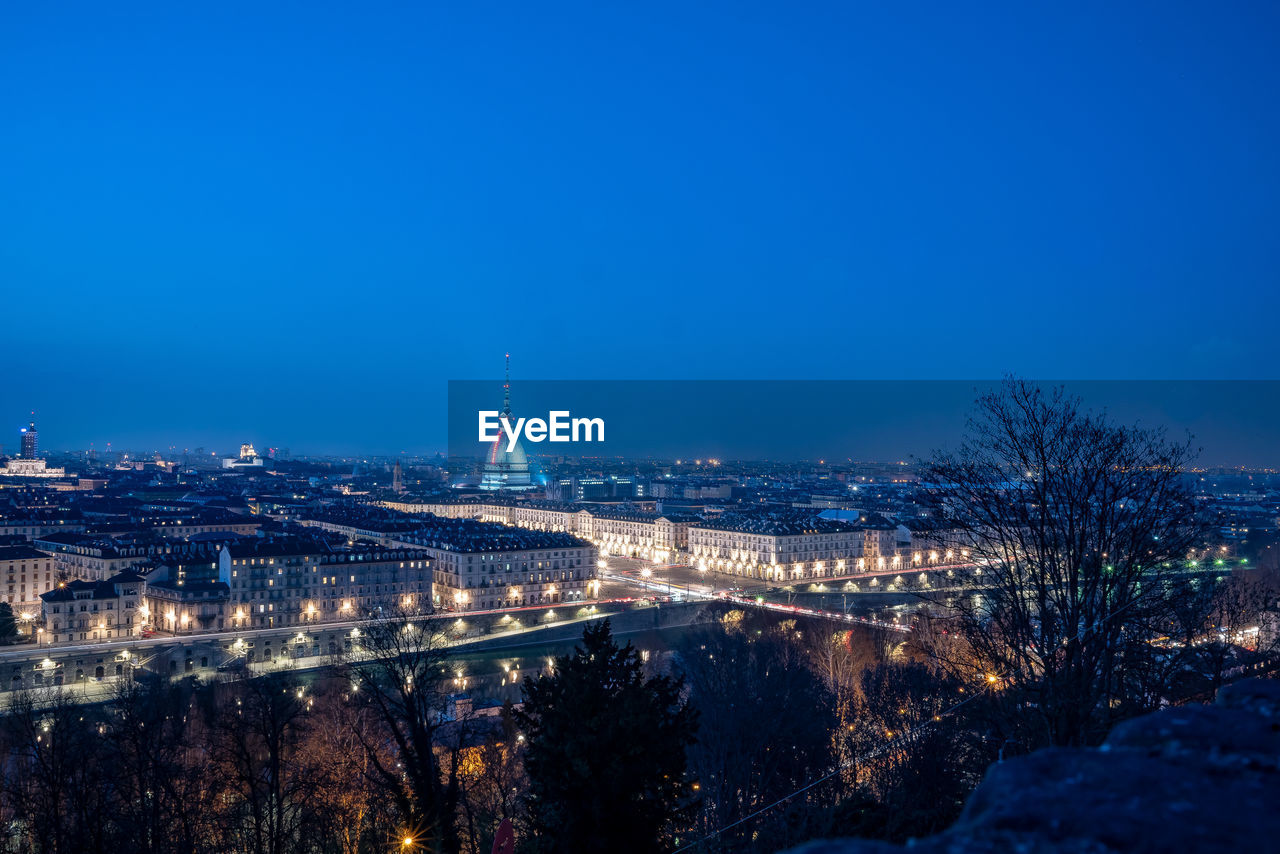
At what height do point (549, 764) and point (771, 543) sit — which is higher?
point (549, 764)

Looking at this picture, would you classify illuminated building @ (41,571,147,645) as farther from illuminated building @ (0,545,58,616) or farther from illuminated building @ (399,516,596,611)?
illuminated building @ (399,516,596,611)

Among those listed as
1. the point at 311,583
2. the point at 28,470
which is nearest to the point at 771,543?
the point at 311,583

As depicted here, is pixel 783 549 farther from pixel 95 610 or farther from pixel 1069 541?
pixel 1069 541

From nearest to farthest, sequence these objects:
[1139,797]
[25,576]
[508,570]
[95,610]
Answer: [1139,797] → [95,610] → [25,576] → [508,570]

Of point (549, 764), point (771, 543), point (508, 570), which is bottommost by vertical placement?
point (508, 570)

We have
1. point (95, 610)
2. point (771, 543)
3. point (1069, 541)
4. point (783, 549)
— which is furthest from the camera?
point (771, 543)

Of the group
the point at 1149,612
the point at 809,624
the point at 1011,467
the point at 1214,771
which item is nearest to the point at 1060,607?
the point at 1149,612

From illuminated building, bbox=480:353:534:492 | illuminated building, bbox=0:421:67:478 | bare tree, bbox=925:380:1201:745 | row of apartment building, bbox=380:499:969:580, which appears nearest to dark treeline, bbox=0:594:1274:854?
bare tree, bbox=925:380:1201:745

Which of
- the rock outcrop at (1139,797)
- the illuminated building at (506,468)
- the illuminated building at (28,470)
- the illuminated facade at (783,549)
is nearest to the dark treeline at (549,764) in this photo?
the rock outcrop at (1139,797)

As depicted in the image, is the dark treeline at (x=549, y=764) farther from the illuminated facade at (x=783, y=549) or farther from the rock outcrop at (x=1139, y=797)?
the illuminated facade at (x=783, y=549)
